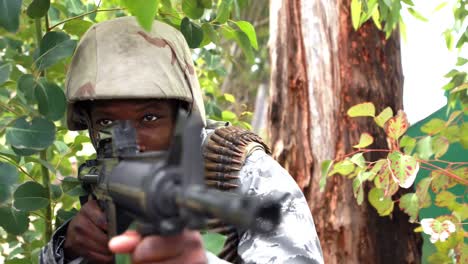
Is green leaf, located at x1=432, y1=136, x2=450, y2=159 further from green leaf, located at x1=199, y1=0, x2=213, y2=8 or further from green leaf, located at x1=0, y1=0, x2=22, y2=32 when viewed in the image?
green leaf, located at x1=0, y1=0, x2=22, y2=32

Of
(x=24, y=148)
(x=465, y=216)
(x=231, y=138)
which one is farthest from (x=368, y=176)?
(x=24, y=148)

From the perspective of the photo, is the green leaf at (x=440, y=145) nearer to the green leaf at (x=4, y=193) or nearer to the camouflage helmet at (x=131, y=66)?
the camouflage helmet at (x=131, y=66)

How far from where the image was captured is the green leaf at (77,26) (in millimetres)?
1614

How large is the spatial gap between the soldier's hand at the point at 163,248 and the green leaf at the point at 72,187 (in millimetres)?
703

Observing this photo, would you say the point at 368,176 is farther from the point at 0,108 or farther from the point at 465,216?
the point at 0,108

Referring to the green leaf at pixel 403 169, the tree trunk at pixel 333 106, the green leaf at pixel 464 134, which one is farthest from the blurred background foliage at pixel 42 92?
the tree trunk at pixel 333 106

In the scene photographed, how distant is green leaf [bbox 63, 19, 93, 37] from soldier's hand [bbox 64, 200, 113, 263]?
21.4 inches

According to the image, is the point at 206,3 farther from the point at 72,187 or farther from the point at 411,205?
the point at 411,205

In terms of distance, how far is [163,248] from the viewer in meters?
0.83

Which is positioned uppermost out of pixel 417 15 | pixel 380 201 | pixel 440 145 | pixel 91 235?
pixel 417 15

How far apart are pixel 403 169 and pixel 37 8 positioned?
1.15 metres

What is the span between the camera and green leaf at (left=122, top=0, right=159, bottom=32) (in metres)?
1.00

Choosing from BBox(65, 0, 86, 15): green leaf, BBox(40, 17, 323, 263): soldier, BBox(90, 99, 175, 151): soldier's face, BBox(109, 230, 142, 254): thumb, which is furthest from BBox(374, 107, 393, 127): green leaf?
BBox(109, 230, 142, 254): thumb

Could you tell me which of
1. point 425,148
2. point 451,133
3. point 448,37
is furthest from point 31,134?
point 448,37
